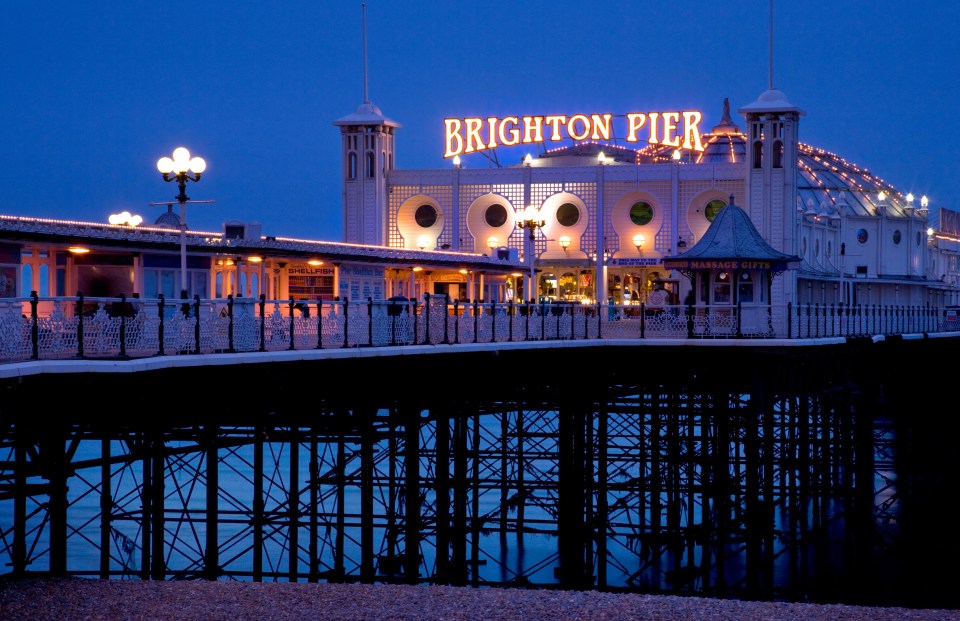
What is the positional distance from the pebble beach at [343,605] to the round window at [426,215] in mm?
50142

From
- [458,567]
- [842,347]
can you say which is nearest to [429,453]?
[458,567]

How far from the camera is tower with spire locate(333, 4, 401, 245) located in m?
70.6

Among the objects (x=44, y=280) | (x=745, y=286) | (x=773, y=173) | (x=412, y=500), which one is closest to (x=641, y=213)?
(x=773, y=173)

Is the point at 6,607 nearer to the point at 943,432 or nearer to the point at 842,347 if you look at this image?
the point at 842,347

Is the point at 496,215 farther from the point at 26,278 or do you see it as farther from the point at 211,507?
the point at 211,507

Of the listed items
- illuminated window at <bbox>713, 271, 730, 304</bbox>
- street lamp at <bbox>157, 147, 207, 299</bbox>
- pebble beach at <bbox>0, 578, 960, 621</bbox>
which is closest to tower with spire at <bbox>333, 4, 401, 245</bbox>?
illuminated window at <bbox>713, 271, 730, 304</bbox>

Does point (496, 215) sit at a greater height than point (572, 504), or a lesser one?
greater

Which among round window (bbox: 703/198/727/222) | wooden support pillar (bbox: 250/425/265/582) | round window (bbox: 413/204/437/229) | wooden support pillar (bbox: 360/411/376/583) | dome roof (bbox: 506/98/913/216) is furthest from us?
dome roof (bbox: 506/98/913/216)

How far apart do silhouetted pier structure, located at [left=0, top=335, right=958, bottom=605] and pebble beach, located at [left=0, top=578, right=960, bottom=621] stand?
236cm

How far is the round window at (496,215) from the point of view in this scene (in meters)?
71.0

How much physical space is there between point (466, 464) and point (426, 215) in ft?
118

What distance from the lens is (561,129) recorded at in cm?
7225

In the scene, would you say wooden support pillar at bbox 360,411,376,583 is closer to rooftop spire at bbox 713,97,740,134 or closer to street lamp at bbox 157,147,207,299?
street lamp at bbox 157,147,207,299

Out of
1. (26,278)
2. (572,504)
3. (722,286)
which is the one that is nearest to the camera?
(26,278)
